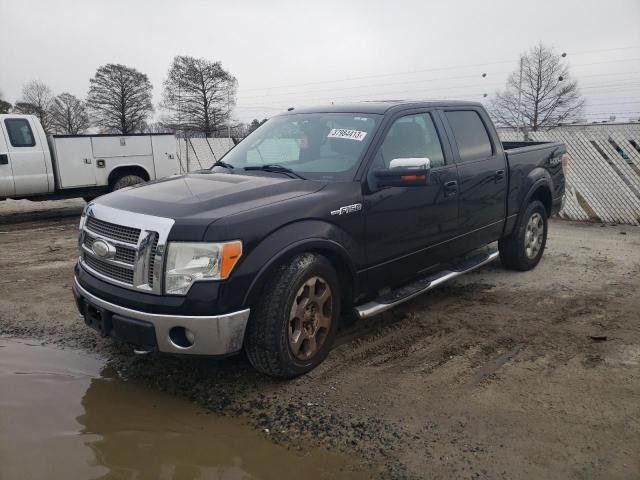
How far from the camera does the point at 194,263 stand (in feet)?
9.90

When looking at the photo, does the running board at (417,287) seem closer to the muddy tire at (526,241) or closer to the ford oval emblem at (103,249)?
the muddy tire at (526,241)

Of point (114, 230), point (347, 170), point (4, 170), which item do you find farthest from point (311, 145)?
point (4, 170)

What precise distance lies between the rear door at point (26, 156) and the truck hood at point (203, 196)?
25.3ft

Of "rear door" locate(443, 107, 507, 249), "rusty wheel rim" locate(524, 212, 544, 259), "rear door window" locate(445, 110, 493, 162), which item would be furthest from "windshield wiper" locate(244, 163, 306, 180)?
"rusty wheel rim" locate(524, 212, 544, 259)

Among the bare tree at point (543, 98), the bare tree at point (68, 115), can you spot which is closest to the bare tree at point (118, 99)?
the bare tree at point (68, 115)

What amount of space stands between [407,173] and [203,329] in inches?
70.3

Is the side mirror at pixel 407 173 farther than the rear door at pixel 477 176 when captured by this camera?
No

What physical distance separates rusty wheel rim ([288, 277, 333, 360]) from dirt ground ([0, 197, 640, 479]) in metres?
0.22

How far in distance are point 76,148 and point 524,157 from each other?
29.3ft

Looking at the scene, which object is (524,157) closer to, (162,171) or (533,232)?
(533,232)

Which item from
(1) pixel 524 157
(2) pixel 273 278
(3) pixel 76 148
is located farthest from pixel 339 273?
(3) pixel 76 148

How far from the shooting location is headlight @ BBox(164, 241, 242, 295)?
301cm

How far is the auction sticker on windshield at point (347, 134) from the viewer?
13.4ft

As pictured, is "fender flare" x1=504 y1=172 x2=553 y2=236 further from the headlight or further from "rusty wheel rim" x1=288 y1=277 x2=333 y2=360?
the headlight
